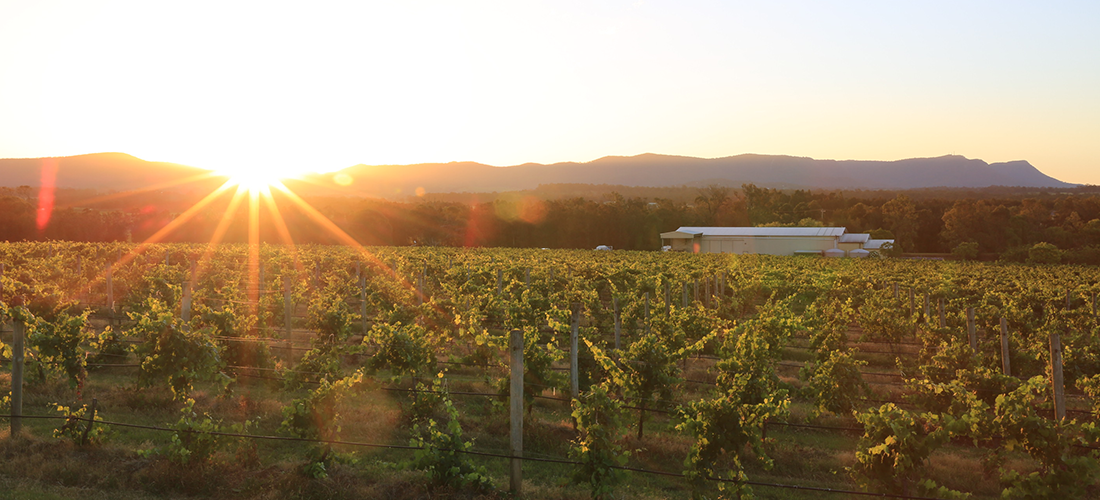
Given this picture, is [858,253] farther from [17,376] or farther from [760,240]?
[17,376]

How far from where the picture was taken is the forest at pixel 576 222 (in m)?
63.8

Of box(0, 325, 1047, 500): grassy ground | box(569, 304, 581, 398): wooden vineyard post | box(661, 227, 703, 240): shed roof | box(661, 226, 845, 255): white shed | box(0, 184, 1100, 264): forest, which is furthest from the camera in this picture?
box(661, 227, 703, 240): shed roof

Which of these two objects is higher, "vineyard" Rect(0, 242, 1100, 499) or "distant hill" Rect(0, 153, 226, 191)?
"distant hill" Rect(0, 153, 226, 191)

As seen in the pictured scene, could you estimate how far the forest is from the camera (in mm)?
63812

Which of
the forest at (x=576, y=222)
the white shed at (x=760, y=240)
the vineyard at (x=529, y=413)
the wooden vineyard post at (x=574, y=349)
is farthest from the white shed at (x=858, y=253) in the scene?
the wooden vineyard post at (x=574, y=349)

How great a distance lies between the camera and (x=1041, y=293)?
64.4 ft

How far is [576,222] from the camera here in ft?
260

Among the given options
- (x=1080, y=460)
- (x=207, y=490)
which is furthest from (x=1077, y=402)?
(x=207, y=490)

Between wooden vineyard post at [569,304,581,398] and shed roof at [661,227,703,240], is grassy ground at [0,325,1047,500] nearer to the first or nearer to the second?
wooden vineyard post at [569,304,581,398]

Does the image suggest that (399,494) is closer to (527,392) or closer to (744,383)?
(527,392)

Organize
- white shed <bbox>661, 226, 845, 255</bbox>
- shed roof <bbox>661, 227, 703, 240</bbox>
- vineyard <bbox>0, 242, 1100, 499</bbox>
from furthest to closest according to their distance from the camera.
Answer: shed roof <bbox>661, 227, 703, 240</bbox>, white shed <bbox>661, 226, 845, 255</bbox>, vineyard <bbox>0, 242, 1100, 499</bbox>

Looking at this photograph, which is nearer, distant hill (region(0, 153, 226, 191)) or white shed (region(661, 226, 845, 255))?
white shed (region(661, 226, 845, 255))

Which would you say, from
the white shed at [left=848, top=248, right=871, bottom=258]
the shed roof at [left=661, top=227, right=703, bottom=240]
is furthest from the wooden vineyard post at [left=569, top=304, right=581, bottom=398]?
the shed roof at [left=661, top=227, right=703, bottom=240]

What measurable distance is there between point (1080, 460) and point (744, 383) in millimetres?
3051
